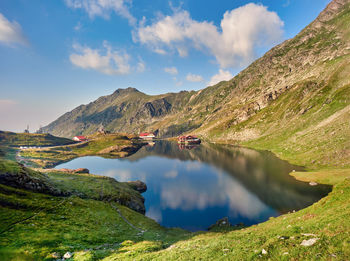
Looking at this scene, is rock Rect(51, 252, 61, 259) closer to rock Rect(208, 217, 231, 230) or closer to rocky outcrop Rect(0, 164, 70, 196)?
rocky outcrop Rect(0, 164, 70, 196)

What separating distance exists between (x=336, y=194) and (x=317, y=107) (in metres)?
149

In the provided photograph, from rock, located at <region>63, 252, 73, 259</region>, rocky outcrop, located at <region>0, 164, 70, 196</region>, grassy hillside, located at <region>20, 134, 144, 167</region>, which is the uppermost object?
rocky outcrop, located at <region>0, 164, 70, 196</region>

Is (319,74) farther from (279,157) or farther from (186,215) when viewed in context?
(186,215)

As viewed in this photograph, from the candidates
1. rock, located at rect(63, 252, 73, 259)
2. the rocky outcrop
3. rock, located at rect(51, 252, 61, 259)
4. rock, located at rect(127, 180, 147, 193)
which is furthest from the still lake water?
rock, located at rect(51, 252, 61, 259)

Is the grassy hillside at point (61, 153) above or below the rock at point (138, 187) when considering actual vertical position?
above

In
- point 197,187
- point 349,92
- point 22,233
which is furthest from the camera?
point 349,92

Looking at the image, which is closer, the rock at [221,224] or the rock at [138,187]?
the rock at [221,224]

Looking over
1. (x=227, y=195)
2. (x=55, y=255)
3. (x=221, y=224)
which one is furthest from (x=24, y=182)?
(x=227, y=195)

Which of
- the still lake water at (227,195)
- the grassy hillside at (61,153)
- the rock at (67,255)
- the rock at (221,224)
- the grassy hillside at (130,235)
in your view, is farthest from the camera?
the grassy hillside at (61,153)

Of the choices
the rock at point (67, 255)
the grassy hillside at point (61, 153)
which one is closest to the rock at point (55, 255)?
the rock at point (67, 255)

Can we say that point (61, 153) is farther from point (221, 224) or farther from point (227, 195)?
point (221, 224)

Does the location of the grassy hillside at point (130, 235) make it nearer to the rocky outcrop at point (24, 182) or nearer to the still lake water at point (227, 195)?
the rocky outcrop at point (24, 182)

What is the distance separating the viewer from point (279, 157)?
108312 millimetres

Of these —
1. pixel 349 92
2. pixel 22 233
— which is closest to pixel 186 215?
pixel 22 233
